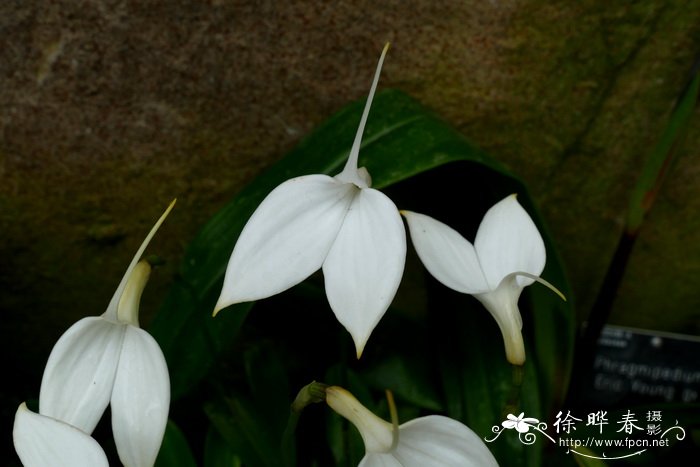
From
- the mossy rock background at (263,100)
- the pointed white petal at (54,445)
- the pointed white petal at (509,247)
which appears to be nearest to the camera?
the pointed white petal at (54,445)

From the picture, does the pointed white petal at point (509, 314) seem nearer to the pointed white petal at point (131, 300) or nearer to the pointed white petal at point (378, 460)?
the pointed white petal at point (378, 460)

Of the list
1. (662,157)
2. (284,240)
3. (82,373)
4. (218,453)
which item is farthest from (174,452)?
(662,157)

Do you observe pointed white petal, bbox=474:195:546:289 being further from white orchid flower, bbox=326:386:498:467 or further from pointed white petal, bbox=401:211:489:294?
white orchid flower, bbox=326:386:498:467

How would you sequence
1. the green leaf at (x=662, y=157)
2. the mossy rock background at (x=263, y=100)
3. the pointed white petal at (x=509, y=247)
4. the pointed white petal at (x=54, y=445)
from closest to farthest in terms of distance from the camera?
the pointed white petal at (x=54, y=445)
the pointed white petal at (x=509, y=247)
the green leaf at (x=662, y=157)
the mossy rock background at (x=263, y=100)

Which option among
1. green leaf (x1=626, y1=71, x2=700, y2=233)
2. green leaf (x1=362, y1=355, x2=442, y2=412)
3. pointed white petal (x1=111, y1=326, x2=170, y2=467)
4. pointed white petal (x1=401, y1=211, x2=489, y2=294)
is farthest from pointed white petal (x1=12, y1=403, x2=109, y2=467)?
green leaf (x1=626, y1=71, x2=700, y2=233)

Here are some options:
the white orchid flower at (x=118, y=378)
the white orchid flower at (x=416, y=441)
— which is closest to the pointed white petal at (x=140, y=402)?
the white orchid flower at (x=118, y=378)

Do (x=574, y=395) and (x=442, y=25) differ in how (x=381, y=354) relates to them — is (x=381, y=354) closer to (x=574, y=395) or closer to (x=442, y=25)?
(x=574, y=395)
